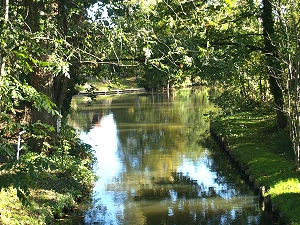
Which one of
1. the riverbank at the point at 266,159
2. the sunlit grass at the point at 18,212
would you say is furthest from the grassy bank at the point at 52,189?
the riverbank at the point at 266,159

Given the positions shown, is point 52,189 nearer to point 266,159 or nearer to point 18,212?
point 18,212

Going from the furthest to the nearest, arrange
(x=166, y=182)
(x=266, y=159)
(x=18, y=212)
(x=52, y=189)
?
(x=166, y=182) < (x=266, y=159) < (x=52, y=189) < (x=18, y=212)

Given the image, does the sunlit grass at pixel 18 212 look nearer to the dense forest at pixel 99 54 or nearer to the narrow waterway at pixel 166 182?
the dense forest at pixel 99 54

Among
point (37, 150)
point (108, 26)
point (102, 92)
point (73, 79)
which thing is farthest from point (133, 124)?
point (102, 92)

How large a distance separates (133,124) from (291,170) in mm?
19848

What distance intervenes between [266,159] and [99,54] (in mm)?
6452

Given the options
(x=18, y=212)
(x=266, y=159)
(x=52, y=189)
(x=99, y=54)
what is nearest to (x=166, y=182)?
(x=266, y=159)

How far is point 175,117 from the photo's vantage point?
113ft

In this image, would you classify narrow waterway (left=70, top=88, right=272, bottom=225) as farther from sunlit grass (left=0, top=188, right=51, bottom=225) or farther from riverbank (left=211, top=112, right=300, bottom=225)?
sunlit grass (left=0, top=188, right=51, bottom=225)

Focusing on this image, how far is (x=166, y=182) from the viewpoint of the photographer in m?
15.2

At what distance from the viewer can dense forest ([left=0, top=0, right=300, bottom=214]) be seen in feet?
19.2

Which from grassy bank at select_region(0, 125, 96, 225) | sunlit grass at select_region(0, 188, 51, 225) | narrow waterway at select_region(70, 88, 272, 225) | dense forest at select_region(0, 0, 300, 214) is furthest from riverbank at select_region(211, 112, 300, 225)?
sunlit grass at select_region(0, 188, 51, 225)

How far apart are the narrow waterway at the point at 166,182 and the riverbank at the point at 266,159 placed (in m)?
0.49

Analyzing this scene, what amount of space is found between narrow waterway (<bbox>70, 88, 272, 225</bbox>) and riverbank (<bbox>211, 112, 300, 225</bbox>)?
1.60 feet
